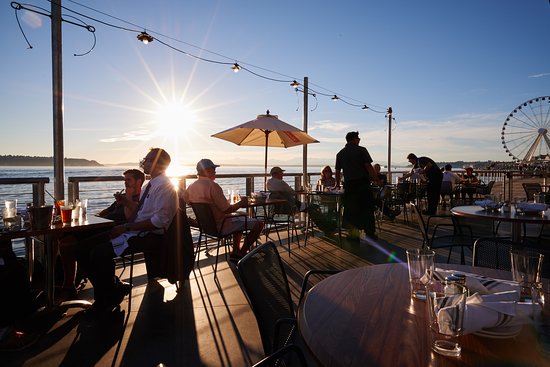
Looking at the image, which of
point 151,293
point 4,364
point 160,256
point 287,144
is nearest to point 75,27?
point 160,256

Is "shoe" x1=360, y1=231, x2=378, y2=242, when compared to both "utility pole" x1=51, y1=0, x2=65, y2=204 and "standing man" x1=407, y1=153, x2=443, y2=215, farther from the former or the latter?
"utility pole" x1=51, y1=0, x2=65, y2=204

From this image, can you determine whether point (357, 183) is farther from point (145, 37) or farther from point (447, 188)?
point (447, 188)

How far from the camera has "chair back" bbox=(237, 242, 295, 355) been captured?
1190 mm

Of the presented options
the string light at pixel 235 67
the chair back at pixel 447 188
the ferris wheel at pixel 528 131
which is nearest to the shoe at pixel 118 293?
the string light at pixel 235 67

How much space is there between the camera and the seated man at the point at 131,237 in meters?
2.84

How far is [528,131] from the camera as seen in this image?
29047mm

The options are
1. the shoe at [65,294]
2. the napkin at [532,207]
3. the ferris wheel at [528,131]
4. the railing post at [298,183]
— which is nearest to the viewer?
the napkin at [532,207]

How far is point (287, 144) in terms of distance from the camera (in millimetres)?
7023

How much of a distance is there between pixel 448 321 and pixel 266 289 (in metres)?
0.67

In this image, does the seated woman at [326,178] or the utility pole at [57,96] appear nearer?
the utility pole at [57,96]

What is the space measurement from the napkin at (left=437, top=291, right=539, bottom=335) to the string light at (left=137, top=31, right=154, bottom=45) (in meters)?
4.97

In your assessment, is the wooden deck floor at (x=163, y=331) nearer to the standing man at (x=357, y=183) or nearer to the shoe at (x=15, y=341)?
the shoe at (x=15, y=341)

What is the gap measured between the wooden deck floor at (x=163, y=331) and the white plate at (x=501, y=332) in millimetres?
1582

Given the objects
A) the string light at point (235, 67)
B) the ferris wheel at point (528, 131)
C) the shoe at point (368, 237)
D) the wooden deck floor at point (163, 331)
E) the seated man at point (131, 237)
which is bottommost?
the wooden deck floor at point (163, 331)
